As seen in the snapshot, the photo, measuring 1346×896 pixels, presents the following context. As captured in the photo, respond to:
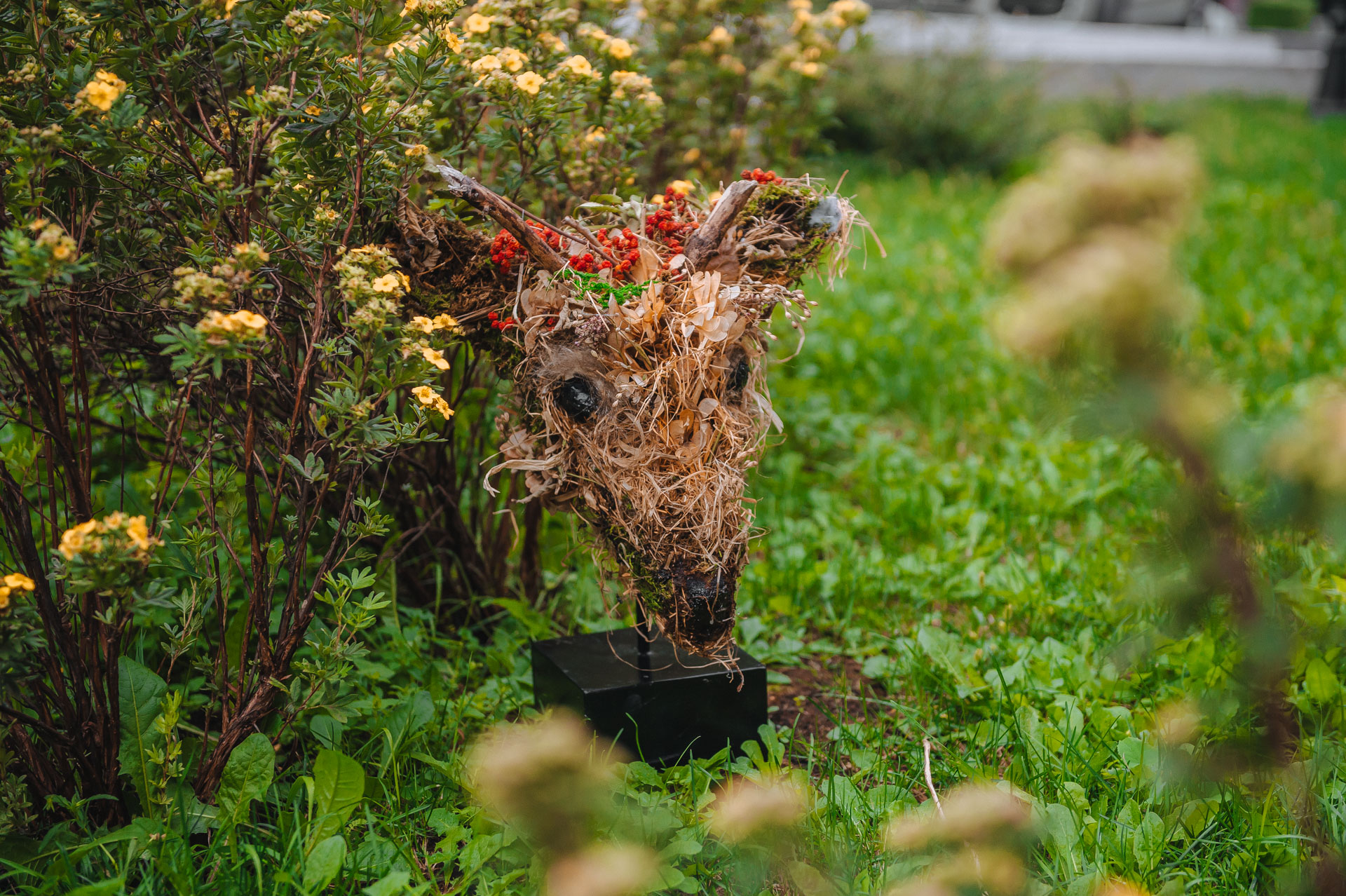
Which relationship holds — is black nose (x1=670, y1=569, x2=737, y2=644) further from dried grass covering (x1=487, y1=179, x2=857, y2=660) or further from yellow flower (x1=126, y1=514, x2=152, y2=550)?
yellow flower (x1=126, y1=514, x2=152, y2=550)

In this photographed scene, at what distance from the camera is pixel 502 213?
6.48 ft

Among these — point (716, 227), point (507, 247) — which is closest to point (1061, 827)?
point (716, 227)

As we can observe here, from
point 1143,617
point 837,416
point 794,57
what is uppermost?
point 794,57

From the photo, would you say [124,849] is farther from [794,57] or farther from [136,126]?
[794,57]

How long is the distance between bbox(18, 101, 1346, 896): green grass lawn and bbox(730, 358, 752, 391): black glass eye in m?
0.56

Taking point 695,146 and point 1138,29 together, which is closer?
point 695,146

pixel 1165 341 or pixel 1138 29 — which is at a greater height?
pixel 1165 341

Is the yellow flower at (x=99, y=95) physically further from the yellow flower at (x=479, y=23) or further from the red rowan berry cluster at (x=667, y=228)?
the red rowan berry cluster at (x=667, y=228)

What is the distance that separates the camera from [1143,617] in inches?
114

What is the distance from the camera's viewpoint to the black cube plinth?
7.57ft

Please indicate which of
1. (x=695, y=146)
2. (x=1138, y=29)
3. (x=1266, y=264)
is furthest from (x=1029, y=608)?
(x=1138, y=29)

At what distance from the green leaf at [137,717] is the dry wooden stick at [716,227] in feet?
4.63

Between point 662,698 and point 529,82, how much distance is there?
1.40m

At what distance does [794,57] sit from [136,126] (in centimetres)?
277
